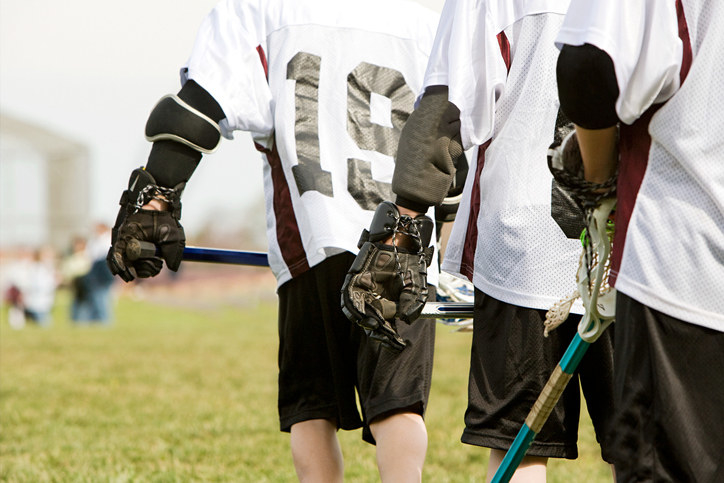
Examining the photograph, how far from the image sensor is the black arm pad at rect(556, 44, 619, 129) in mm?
1400

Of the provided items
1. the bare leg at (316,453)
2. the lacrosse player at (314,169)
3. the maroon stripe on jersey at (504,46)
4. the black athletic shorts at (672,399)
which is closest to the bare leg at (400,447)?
the lacrosse player at (314,169)

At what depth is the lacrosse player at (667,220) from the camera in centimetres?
137

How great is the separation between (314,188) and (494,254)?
731 mm

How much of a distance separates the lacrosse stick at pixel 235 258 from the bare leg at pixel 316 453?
1.82ft

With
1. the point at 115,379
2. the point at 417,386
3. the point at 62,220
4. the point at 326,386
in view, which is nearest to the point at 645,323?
the point at 417,386

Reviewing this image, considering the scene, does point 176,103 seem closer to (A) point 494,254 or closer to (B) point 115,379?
(A) point 494,254

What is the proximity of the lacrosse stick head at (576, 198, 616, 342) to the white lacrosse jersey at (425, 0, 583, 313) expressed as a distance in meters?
0.38

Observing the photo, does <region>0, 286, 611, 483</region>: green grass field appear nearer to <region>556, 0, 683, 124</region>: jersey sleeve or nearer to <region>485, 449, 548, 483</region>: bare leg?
<region>485, 449, 548, 483</region>: bare leg

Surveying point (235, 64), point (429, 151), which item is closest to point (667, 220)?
point (429, 151)

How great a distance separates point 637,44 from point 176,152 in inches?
60.2

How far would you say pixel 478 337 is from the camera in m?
→ 2.13

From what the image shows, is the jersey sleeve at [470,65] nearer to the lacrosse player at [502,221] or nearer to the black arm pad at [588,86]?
the lacrosse player at [502,221]

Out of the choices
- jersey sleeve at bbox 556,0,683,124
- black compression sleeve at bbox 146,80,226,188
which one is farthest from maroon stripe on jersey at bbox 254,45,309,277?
jersey sleeve at bbox 556,0,683,124

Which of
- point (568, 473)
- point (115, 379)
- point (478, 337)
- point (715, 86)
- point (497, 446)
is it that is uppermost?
point (715, 86)
